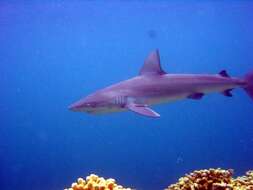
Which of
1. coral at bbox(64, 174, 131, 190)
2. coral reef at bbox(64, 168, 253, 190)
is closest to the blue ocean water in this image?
coral reef at bbox(64, 168, 253, 190)

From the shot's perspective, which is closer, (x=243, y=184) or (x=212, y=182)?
(x=212, y=182)

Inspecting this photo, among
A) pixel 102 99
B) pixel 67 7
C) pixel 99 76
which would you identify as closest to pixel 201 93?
pixel 102 99

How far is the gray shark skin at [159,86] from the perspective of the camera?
8.57 m

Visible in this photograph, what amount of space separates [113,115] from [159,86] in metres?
46.8

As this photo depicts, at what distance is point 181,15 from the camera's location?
3127cm

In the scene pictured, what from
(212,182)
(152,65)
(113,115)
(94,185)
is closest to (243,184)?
(212,182)

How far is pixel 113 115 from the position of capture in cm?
5550

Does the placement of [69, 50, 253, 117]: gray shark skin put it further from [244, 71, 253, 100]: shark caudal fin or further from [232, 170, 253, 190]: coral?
[232, 170, 253, 190]: coral

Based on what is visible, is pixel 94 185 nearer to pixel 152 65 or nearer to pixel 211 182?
pixel 211 182

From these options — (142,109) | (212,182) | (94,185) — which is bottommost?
(94,185)

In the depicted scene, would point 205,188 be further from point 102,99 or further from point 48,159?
point 48,159

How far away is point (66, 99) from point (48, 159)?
41.5m

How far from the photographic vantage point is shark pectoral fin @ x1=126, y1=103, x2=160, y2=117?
24.8 ft

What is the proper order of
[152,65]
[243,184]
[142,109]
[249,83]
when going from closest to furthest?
[243,184] → [142,109] → [152,65] → [249,83]
